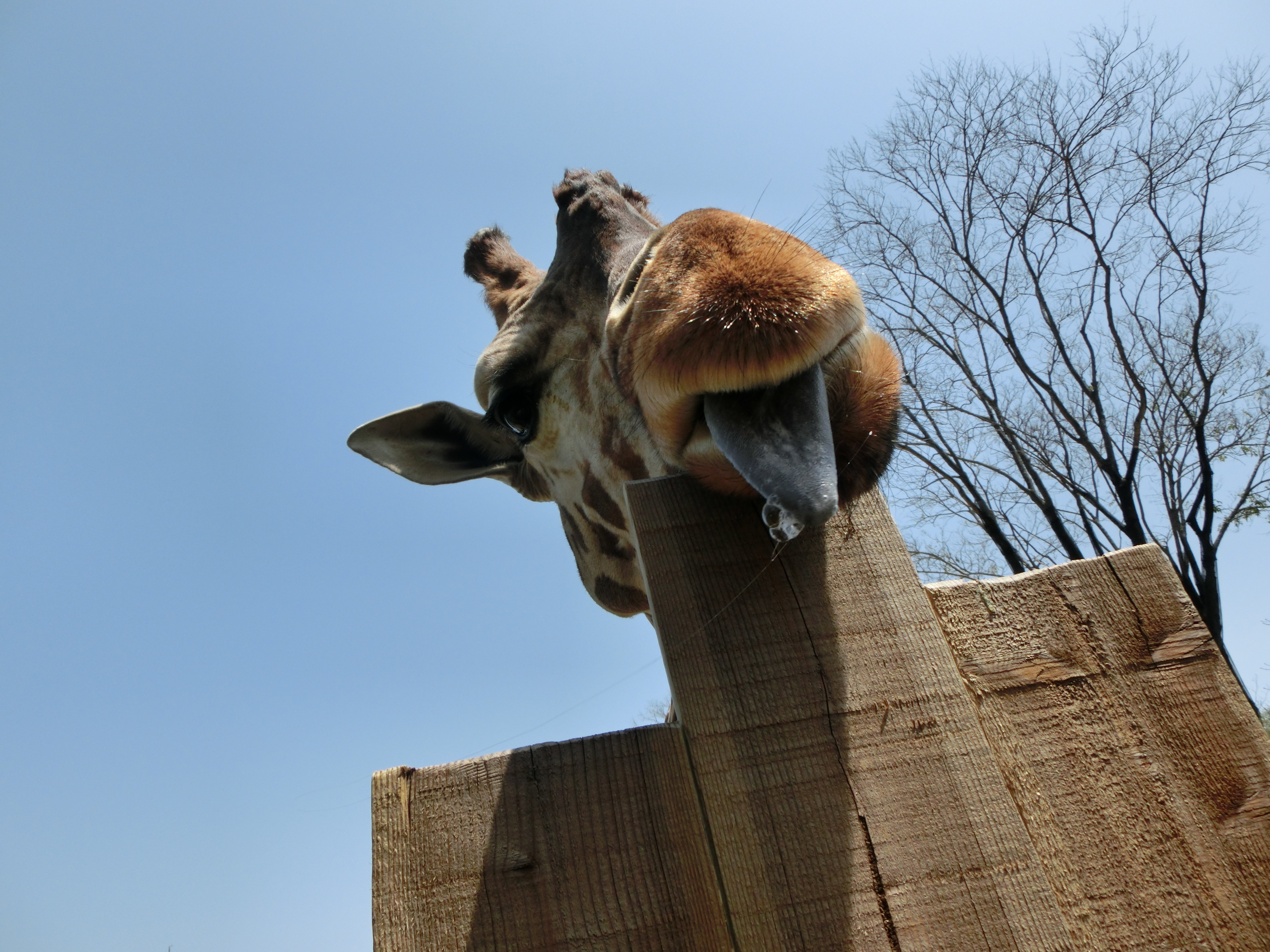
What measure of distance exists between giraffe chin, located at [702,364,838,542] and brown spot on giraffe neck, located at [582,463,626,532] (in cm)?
161

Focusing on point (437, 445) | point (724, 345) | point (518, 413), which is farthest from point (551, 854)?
point (437, 445)

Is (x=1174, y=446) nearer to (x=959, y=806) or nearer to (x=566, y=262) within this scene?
(x=566, y=262)

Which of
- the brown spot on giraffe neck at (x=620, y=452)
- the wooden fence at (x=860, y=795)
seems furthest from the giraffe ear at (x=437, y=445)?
the wooden fence at (x=860, y=795)

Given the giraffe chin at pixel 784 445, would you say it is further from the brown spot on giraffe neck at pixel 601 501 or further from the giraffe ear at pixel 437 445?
the giraffe ear at pixel 437 445

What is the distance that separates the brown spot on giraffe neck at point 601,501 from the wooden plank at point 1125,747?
5.76ft

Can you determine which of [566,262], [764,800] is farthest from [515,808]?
[566,262]

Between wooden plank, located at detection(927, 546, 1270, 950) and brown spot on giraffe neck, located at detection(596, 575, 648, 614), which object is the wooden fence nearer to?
wooden plank, located at detection(927, 546, 1270, 950)

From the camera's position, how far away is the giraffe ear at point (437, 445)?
3846 millimetres

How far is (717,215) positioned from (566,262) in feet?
5.18

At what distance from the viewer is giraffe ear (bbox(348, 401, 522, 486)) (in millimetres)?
3846

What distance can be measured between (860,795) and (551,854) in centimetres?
52

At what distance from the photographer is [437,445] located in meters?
4.02

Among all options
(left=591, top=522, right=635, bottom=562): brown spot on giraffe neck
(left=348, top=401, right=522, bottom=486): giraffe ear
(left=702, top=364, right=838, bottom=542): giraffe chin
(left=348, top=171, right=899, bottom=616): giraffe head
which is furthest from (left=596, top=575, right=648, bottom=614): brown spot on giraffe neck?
(left=702, top=364, right=838, bottom=542): giraffe chin

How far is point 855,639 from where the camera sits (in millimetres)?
1422
